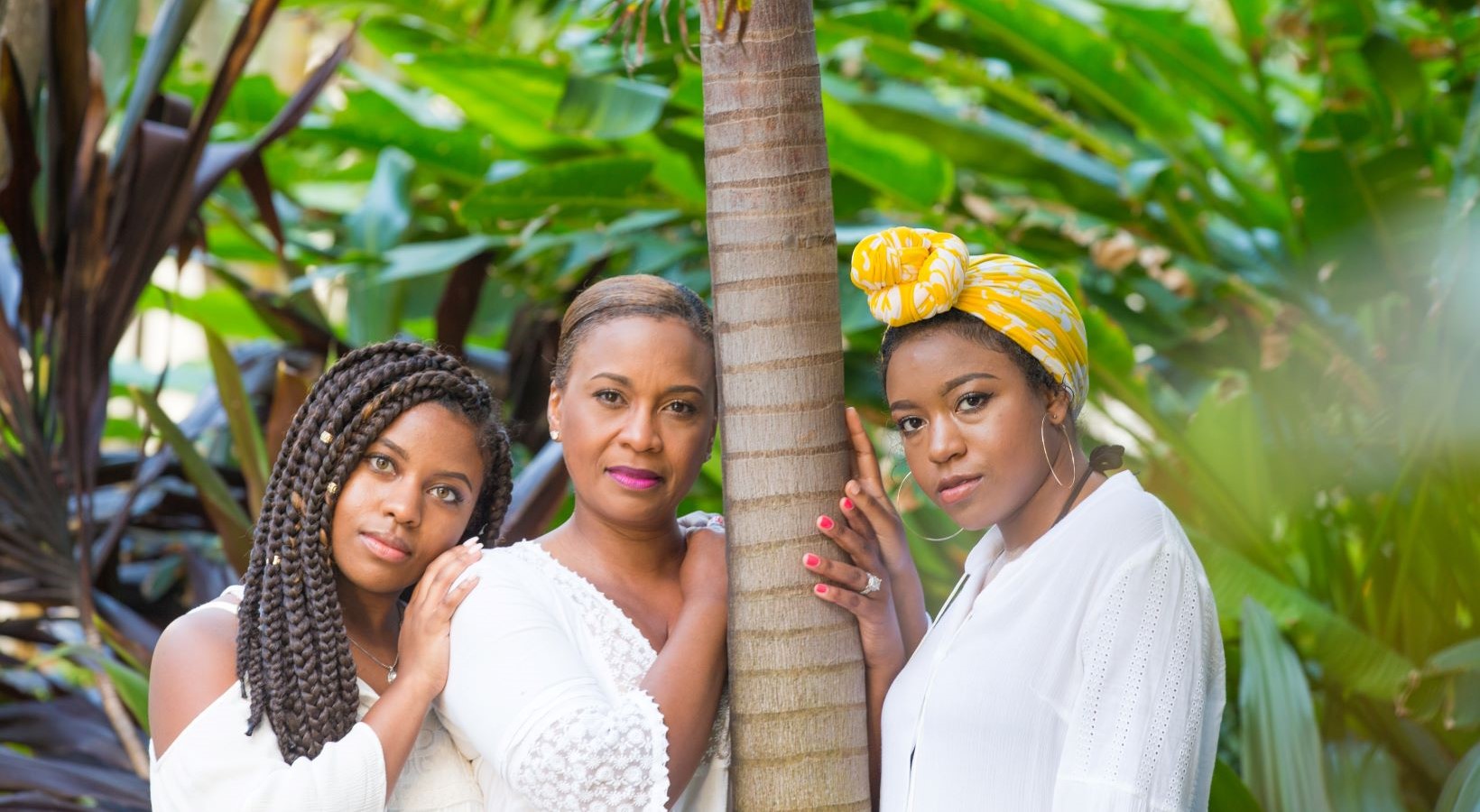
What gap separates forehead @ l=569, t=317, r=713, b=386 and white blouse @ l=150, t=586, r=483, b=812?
68cm

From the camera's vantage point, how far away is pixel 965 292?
2279 mm

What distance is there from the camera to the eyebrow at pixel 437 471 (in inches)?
94.7

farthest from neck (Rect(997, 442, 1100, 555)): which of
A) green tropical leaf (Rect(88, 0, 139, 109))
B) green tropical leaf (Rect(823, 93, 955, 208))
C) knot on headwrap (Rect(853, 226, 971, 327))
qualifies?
green tropical leaf (Rect(88, 0, 139, 109))

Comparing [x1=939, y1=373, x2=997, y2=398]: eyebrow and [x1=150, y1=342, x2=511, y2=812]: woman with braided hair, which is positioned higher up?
[x1=939, y1=373, x2=997, y2=398]: eyebrow

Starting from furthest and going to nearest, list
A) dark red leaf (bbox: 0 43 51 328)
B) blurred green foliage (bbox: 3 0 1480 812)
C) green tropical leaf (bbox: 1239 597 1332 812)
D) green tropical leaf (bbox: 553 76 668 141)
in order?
green tropical leaf (bbox: 553 76 668 141) < blurred green foliage (bbox: 3 0 1480 812) < dark red leaf (bbox: 0 43 51 328) < green tropical leaf (bbox: 1239 597 1332 812)

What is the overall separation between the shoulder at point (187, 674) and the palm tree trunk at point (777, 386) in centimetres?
88

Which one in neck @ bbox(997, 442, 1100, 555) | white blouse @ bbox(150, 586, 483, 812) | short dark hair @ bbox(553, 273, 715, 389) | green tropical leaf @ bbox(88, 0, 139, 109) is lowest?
white blouse @ bbox(150, 586, 483, 812)

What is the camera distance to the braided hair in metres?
2.28

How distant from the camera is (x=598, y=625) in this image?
233 cm

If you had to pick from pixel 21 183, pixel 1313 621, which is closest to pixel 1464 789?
pixel 1313 621

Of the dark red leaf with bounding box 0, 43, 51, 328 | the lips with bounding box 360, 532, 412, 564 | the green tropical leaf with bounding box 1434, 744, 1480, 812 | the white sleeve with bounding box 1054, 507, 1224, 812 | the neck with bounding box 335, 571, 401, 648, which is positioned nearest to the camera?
the white sleeve with bounding box 1054, 507, 1224, 812

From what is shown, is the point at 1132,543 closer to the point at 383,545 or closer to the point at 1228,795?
the point at 1228,795

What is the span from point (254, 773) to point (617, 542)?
720 millimetres

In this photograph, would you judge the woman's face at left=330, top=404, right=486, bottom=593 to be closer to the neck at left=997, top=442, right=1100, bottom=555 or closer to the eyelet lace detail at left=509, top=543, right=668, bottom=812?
the eyelet lace detail at left=509, top=543, right=668, bottom=812
